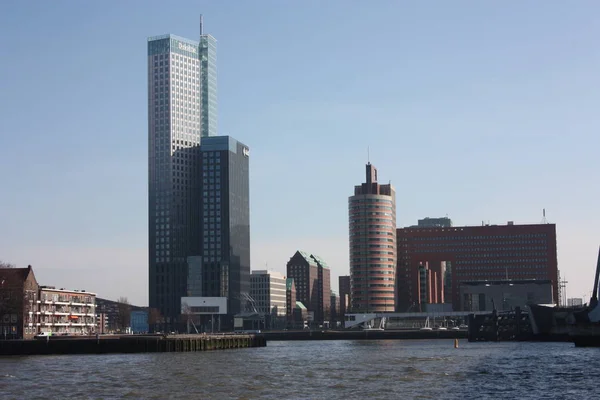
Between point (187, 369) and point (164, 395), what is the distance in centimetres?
4007

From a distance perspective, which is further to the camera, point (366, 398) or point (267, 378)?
point (267, 378)

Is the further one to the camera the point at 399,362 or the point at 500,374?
the point at 399,362

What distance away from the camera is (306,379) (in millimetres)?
113438

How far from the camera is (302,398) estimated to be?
293 ft

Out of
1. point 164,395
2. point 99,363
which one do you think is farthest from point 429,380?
point 99,363

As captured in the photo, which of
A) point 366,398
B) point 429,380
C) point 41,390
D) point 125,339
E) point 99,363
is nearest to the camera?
point 366,398

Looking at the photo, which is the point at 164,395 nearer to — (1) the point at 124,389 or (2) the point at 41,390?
(1) the point at 124,389

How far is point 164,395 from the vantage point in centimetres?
9312

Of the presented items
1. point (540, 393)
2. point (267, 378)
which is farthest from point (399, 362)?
point (540, 393)

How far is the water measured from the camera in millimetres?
93062

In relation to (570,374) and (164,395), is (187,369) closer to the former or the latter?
(164,395)

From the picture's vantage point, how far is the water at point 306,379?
93062mm

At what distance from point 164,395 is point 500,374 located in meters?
44.3

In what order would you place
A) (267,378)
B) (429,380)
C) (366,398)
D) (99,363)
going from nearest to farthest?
(366,398)
(429,380)
(267,378)
(99,363)
